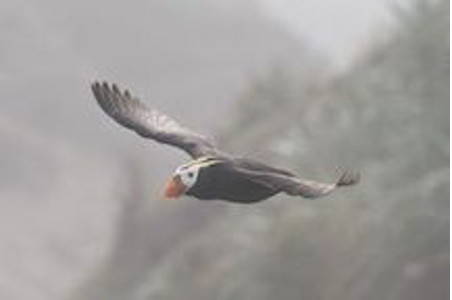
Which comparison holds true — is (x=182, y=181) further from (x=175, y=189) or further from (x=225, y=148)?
(x=225, y=148)

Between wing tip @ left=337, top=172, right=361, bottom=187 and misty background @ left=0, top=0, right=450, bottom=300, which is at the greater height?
misty background @ left=0, top=0, right=450, bottom=300

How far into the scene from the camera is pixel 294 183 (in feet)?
19.5

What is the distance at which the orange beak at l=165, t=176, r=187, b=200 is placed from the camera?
19.5 feet

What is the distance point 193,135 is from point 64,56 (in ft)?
173

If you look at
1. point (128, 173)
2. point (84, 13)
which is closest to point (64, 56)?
point (84, 13)

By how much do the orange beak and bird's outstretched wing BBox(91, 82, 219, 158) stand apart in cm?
73

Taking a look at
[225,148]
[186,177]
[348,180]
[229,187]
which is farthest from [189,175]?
[225,148]

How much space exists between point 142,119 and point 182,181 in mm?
1376

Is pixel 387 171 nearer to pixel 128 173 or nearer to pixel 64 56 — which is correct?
pixel 128 173

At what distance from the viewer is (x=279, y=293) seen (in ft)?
73.4

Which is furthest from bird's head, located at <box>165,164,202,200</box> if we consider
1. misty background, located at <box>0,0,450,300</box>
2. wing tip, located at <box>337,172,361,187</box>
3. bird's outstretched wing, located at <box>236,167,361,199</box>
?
misty background, located at <box>0,0,450,300</box>

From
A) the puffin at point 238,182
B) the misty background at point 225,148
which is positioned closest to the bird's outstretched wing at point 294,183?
the puffin at point 238,182

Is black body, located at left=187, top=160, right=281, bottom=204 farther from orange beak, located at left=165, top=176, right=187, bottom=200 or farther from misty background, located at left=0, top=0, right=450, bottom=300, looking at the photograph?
misty background, located at left=0, top=0, right=450, bottom=300

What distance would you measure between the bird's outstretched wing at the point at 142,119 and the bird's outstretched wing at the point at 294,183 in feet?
2.78
